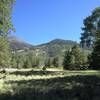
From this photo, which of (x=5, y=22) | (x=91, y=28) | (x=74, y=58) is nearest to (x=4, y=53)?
(x=5, y=22)

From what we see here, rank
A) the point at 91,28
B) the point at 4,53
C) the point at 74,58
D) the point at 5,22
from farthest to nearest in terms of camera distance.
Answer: the point at 74,58 → the point at 91,28 → the point at 4,53 → the point at 5,22

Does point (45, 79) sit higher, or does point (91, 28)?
point (91, 28)

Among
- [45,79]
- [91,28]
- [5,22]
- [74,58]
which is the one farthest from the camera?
[74,58]

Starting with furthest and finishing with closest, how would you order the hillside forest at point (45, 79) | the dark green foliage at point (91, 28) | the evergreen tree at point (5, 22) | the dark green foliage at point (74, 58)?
the dark green foliage at point (74, 58), the dark green foliage at point (91, 28), the evergreen tree at point (5, 22), the hillside forest at point (45, 79)

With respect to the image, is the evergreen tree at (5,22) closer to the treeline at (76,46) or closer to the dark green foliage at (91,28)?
the treeline at (76,46)

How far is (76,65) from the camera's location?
88312mm

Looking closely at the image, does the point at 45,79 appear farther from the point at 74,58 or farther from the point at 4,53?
the point at 74,58

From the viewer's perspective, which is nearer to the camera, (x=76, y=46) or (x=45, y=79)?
(x=45, y=79)

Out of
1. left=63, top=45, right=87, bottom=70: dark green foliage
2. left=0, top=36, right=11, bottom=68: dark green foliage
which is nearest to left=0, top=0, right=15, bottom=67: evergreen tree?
left=0, top=36, right=11, bottom=68: dark green foliage

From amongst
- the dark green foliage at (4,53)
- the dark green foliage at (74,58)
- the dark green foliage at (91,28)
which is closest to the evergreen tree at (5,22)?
the dark green foliage at (4,53)

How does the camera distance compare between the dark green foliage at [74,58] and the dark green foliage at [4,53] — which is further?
the dark green foliage at [74,58]

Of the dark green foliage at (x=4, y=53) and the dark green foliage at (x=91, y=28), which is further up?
the dark green foliage at (x=91, y=28)

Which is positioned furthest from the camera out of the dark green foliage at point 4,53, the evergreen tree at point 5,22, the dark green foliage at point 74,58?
the dark green foliage at point 74,58

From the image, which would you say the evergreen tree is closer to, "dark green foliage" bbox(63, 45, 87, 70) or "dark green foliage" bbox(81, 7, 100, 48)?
"dark green foliage" bbox(81, 7, 100, 48)
